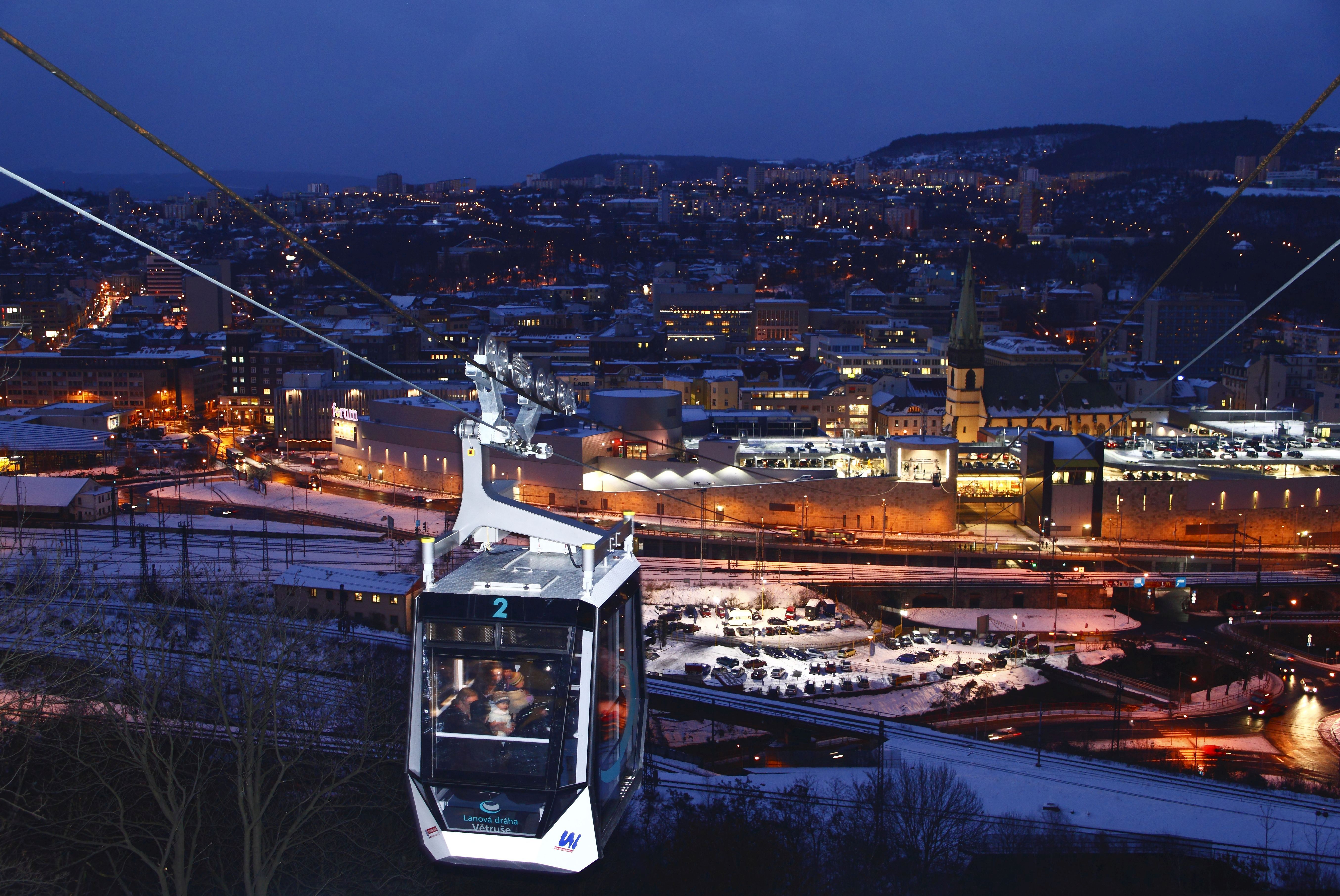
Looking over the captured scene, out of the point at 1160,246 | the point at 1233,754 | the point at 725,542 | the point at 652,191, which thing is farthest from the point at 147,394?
the point at 652,191

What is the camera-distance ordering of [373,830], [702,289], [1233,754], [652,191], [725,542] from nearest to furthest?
1. [373,830]
2. [1233,754]
3. [725,542]
4. [702,289]
5. [652,191]

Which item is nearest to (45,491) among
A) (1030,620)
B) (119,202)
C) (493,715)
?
(1030,620)

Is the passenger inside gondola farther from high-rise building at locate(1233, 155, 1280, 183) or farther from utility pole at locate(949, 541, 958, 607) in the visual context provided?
high-rise building at locate(1233, 155, 1280, 183)

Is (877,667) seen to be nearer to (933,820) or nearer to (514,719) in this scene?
(933,820)

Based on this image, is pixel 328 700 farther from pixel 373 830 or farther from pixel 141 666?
pixel 373 830

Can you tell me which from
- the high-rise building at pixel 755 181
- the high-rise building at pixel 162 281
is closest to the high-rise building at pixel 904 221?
the high-rise building at pixel 755 181

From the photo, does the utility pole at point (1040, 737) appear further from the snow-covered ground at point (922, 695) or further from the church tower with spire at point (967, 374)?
the church tower with spire at point (967, 374)

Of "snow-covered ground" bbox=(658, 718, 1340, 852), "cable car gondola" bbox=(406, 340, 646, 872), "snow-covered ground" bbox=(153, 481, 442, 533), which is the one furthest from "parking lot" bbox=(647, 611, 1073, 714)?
"cable car gondola" bbox=(406, 340, 646, 872)
